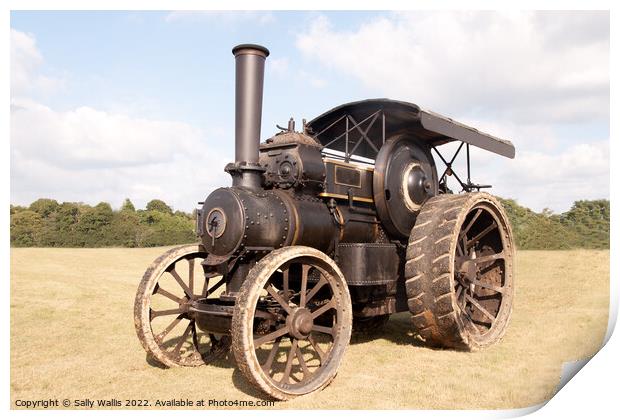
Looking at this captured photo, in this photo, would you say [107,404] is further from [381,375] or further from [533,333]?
[533,333]

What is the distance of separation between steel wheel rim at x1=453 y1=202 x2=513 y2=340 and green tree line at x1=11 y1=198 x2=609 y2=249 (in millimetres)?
7422

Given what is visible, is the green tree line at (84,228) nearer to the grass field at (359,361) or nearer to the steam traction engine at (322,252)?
the grass field at (359,361)

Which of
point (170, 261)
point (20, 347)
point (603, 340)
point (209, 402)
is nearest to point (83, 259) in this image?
point (20, 347)

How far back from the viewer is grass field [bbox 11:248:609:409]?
17.4ft

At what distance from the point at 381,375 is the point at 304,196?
2260 mm

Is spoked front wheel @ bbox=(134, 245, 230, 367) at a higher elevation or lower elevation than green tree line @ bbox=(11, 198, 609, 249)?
lower

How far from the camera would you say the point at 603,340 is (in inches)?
267

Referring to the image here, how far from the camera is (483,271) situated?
28.7ft

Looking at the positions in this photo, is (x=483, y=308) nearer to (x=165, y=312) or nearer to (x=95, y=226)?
(x=165, y=312)

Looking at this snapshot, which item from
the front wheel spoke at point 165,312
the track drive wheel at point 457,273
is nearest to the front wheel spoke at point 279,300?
the front wheel spoke at point 165,312

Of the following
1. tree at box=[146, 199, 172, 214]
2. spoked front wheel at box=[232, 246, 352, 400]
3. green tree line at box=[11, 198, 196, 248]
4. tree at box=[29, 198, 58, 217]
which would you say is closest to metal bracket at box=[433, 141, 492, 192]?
spoked front wheel at box=[232, 246, 352, 400]

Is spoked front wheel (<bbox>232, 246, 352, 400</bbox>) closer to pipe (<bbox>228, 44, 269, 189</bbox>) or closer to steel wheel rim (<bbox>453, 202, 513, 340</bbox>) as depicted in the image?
pipe (<bbox>228, 44, 269, 189</bbox>)

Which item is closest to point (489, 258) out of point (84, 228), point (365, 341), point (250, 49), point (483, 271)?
point (483, 271)

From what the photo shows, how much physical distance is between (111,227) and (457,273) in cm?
2451
